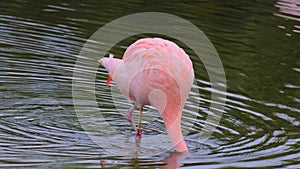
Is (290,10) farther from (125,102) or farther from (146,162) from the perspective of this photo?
(146,162)

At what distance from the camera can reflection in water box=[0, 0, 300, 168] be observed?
756cm

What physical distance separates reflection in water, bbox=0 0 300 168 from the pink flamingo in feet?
1.39

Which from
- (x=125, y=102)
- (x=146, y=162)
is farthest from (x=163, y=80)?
(x=125, y=102)

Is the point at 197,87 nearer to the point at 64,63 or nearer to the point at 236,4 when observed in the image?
the point at 64,63

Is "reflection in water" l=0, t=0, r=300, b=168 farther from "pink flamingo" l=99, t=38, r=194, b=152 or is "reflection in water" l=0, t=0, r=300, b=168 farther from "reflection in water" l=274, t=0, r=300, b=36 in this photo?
"pink flamingo" l=99, t=38, r=194, b=152

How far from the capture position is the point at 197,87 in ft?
33.7

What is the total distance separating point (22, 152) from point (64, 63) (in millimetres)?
3618

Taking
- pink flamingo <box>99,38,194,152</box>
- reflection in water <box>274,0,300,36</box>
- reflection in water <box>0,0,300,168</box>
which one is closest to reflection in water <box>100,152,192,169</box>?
reflection in water <box>0,0,300,168</box>

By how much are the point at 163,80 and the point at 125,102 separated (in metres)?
1.75

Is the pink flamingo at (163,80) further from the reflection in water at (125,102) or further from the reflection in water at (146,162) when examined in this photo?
the reflection in water at (125,102)

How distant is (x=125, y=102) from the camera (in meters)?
9.55

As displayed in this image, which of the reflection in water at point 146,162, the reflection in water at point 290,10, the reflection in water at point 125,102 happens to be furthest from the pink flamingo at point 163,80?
the reflection in water at point 290,10

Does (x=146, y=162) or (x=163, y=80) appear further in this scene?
(x=163, y=80)

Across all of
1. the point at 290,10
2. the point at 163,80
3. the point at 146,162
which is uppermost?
the point at 163,80
